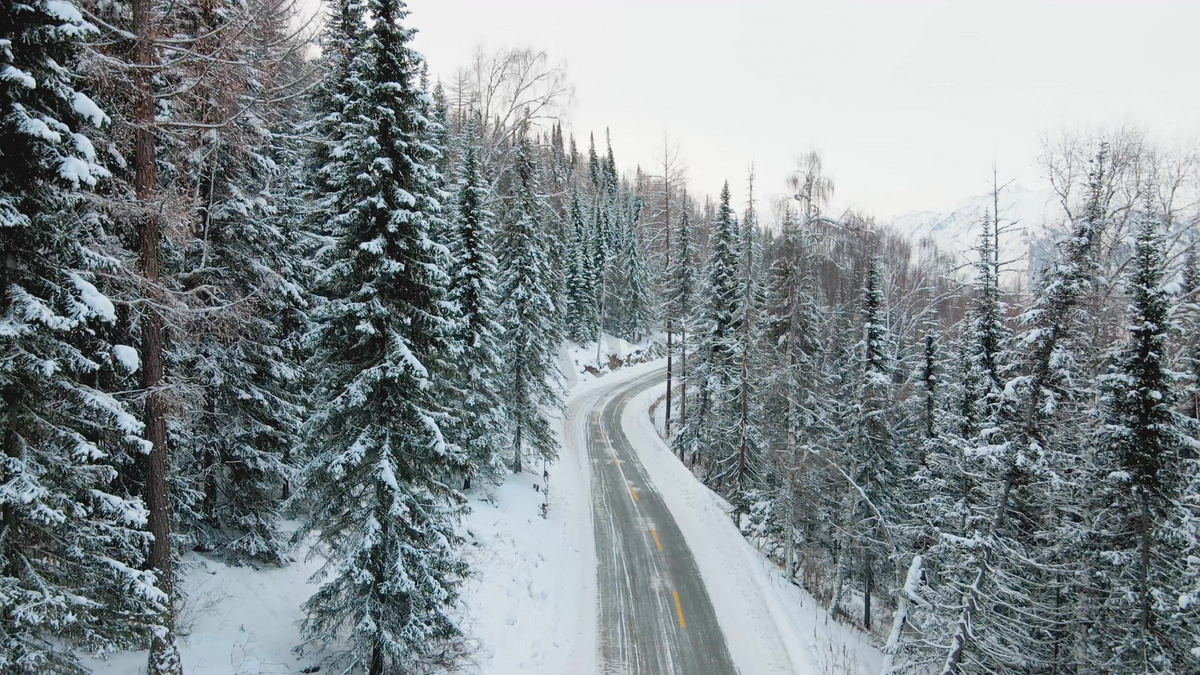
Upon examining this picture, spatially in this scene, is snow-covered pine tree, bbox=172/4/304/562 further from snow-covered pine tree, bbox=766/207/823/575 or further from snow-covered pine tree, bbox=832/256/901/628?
snow-covered pine tree, bbox=832/256/901/628

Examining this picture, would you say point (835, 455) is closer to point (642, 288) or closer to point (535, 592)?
point (535, 592)

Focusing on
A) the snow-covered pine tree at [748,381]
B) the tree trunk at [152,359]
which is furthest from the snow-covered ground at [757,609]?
the tree trunk at [152,359]

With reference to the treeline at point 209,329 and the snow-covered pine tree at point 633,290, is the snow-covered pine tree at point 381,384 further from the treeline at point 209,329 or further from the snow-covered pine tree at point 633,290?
the snow-covered pine tree at point 633,290

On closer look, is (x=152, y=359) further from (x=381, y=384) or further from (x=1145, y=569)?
(x=1145, y=569)

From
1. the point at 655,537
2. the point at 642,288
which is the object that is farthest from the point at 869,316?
the point at 642,288

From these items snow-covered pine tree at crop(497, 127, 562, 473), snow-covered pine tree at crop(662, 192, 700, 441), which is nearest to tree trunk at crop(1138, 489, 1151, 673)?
snow-covered pine tree at crop(497, 127, 562, 473)
